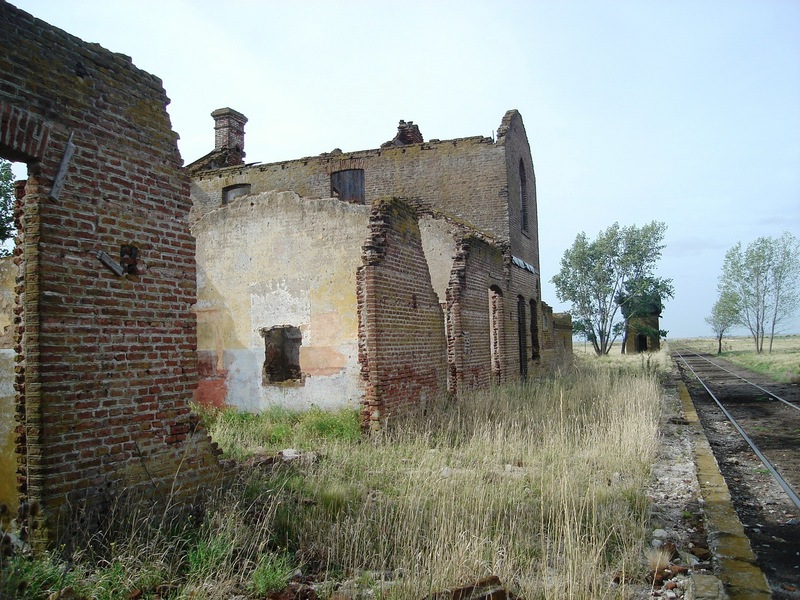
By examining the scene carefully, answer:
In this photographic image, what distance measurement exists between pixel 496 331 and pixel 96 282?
40.2 feet

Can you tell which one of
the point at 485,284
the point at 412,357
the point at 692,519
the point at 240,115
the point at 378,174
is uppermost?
the point at 240,115

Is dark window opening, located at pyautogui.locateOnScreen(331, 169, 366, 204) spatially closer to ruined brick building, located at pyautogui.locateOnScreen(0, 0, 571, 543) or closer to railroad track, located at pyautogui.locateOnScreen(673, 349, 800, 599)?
ruined brick building, located at pyautogui.locateOnScreen(0, 0, 571, 543)

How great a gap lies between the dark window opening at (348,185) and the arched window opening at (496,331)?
6.45 m

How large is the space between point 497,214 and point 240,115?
11.0m

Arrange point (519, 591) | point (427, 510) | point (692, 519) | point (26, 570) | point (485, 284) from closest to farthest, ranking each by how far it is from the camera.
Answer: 1. point (26, 570)
2. point (519, 591)
3. point (427, 510)
4. point (692, 519)
5. point (485, 284)

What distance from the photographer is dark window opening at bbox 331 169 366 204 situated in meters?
20.1

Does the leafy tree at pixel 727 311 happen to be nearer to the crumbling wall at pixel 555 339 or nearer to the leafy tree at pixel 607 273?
the leafy tree at pixel 607 273

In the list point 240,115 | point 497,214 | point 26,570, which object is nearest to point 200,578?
point 26,570

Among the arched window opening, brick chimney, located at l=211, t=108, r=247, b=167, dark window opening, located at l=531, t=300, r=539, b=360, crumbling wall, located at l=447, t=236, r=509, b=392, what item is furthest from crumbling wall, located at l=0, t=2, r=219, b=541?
brick chimney, located at l=211, t=108, r=247, b=167

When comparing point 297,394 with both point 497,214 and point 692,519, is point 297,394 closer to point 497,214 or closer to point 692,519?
point 692,519

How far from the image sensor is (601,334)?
42.5m

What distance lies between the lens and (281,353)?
1359cm

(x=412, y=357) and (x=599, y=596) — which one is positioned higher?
(x=412, y=357)

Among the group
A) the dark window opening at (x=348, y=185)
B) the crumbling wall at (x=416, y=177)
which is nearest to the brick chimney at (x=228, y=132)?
the crumbling wall at (x=416, y=177)
